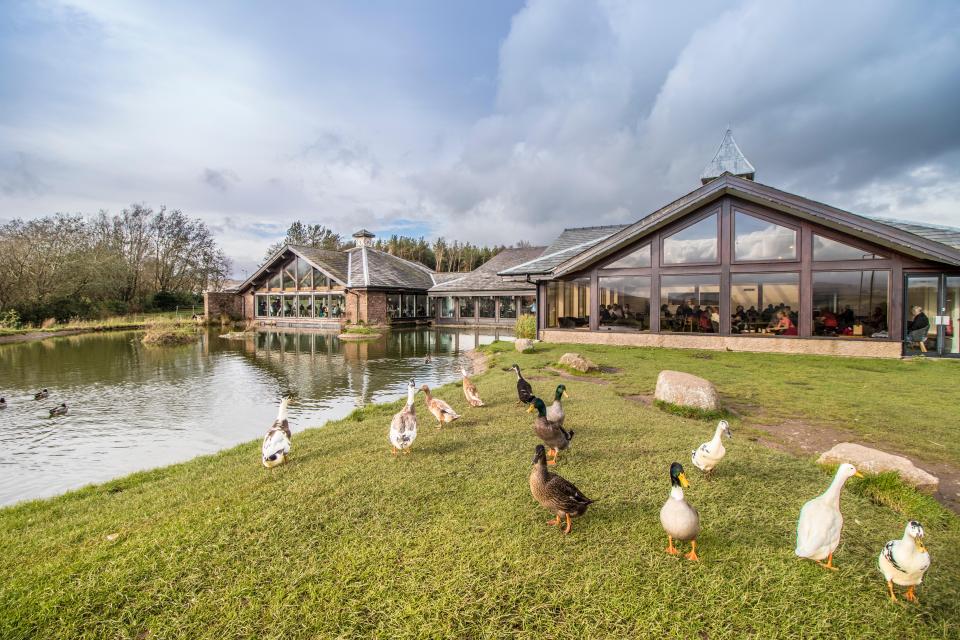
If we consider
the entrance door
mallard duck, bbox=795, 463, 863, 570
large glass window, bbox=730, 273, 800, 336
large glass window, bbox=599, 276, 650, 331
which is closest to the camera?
mallard duck, bbox=795, 463, 863, 570

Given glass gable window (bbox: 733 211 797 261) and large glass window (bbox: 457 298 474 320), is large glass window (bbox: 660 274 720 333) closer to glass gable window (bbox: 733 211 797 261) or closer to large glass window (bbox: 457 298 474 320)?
glass gable window (bbox: 733 211 797 261)

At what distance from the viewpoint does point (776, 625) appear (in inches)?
101

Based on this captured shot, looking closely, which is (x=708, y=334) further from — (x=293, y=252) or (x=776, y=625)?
(x=293, y=252)

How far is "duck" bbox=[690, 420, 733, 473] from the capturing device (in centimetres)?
416

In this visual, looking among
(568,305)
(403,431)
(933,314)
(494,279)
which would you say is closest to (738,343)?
(933,314)

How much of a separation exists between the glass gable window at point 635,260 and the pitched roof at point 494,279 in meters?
11.2

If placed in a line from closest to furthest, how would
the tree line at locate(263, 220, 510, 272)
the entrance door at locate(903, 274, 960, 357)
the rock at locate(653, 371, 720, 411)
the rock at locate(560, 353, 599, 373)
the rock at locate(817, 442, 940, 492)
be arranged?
the rock at locate(817, 442, 940, 492) → the rock at locate(653, 371, 720, 411) → the rock at locate(560, 353, 599, 373) → the entrance door at locate(903, 274, 960, 357) → the tree line at locate(263, 220, 510, 272)

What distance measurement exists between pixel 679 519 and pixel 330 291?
3004cm

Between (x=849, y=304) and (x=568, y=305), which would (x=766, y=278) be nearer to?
(x=849, y=304)

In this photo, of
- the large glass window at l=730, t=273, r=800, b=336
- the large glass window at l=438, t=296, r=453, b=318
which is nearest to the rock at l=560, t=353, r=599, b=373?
the large glass window at l=730, t=273, r=800, b=336

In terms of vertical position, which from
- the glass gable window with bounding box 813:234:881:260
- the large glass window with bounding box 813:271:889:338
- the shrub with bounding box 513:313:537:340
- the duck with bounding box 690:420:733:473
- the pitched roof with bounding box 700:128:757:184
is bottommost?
the duck with bounding box 690:420:733:473

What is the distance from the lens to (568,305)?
18.3 m

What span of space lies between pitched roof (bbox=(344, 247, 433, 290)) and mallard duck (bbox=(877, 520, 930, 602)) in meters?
27.4

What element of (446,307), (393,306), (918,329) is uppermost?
(393,306)
